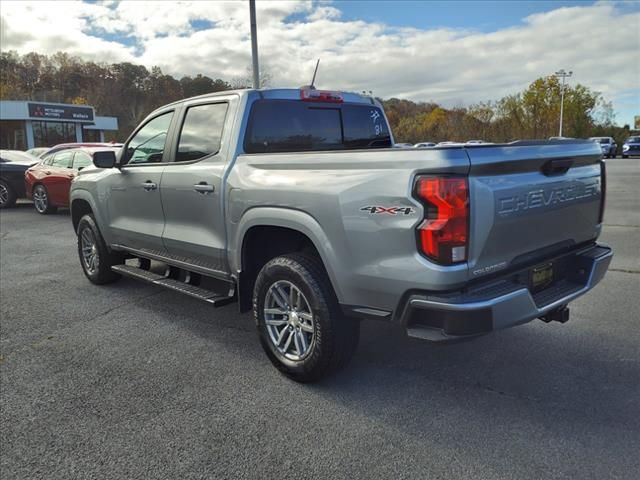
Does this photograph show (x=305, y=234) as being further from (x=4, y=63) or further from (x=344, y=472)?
(x=4, y=63)

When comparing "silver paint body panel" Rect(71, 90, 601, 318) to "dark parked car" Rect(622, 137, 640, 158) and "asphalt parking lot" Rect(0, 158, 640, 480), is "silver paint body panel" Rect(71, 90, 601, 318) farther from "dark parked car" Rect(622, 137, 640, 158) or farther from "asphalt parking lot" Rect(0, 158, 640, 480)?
"dark parked car" Rect(622, 137, 640, 158)

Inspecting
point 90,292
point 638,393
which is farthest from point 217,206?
point 638,393

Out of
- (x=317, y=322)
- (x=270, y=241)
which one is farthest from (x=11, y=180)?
(x=317, y=322)

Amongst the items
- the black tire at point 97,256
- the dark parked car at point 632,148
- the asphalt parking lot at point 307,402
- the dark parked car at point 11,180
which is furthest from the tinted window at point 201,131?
the dark parked car at point 632,148

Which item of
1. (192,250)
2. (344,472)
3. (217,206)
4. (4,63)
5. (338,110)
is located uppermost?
(4,63)

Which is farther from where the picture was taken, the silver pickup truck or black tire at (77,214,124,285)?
black tire at (77,214,124,285)

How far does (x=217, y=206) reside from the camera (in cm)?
403

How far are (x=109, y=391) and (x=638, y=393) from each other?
3.44 m

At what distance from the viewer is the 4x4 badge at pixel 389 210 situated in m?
2.74

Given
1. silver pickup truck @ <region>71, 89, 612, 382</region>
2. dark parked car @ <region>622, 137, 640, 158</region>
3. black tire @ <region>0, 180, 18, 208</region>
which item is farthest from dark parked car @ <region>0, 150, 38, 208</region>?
dark parked car @ <region>622, 137, 640, 158</region>

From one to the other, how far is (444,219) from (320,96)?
2220 millimetres

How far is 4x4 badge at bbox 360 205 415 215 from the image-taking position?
274 centimetres

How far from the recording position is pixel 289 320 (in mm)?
3611

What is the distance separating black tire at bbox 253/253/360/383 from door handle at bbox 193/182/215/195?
85cm
